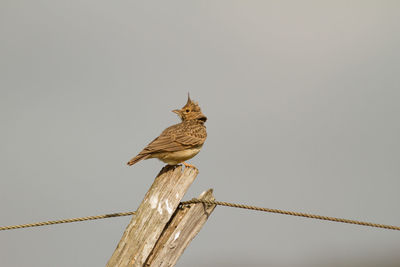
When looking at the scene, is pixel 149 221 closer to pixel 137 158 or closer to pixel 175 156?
pixel 137 158

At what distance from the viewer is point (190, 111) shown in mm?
10336

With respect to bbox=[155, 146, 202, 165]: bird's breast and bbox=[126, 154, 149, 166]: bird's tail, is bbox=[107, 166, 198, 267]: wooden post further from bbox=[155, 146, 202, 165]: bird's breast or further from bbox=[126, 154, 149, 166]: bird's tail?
bbox=[155, 146, 202, 165]: bird's breast

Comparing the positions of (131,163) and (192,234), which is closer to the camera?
(192,234)

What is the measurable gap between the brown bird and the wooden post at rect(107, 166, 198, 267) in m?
1.80

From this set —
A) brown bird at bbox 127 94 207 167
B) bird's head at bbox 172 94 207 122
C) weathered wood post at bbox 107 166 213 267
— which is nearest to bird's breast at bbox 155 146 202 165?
brown bird at bbox 127 94 207 167

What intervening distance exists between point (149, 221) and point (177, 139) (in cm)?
315

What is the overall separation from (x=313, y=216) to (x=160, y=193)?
2.39m

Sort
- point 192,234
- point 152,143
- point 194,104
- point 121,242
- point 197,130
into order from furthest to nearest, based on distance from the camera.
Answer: point 194,104 → point 197,130 → point 152,143 → point 192,234 → point 121,242

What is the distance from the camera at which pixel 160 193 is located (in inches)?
220

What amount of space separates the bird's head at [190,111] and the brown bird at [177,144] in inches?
13.9

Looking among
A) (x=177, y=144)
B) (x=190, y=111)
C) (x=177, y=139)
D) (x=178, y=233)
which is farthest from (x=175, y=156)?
(x=178, y=233)

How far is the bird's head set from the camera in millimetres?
10266

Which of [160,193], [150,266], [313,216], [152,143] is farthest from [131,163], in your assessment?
[313,216]

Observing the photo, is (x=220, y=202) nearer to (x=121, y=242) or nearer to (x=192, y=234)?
(x=192, y=234)
